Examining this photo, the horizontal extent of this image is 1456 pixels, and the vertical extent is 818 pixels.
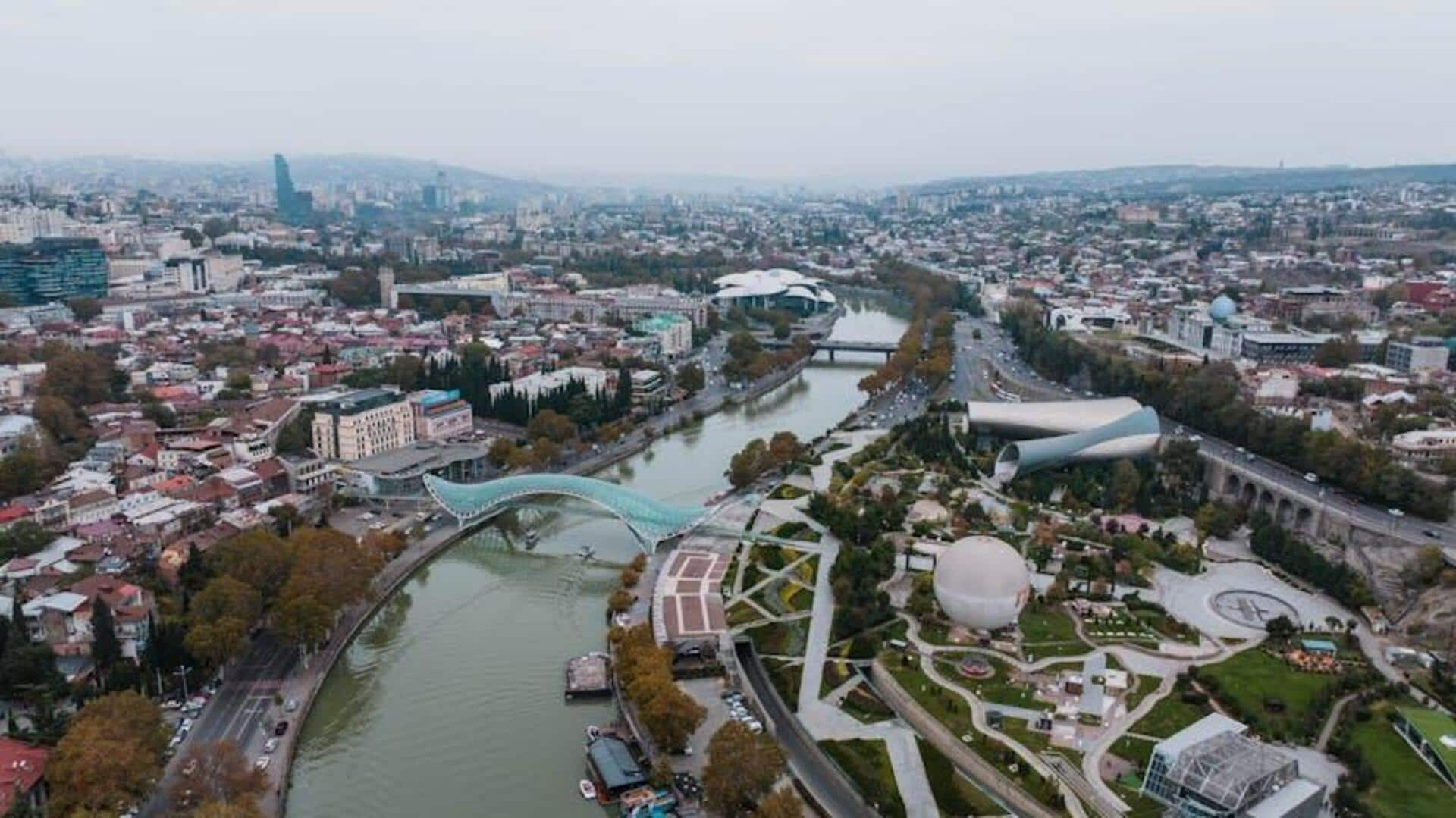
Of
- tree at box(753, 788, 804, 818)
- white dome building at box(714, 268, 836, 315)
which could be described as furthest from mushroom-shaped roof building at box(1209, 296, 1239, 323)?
tree at box(753, 788, 804, 818)

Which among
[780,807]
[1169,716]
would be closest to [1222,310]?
[1169,716]

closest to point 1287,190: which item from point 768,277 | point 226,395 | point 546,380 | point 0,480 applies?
point 768,277

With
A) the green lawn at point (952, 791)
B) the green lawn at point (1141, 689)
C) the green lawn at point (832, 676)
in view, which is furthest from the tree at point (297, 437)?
the green lawn at point (1141, 689)

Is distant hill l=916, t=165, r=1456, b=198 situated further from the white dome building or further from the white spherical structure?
the white spherical structure

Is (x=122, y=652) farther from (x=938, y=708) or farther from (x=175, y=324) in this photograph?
(x=175, y=324)

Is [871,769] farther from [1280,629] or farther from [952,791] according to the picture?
[1280,629]

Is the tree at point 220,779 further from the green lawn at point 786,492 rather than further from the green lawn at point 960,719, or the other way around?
the green lawn at point 786,492
